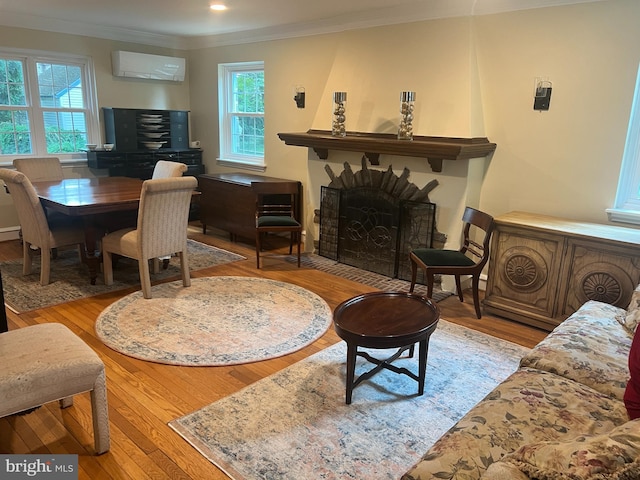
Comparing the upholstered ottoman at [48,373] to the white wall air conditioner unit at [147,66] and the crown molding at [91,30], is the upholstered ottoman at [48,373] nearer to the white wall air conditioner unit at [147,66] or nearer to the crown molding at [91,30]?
the crown molding at [91,30]

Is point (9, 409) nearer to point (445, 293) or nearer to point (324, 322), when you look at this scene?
point (324, 322)

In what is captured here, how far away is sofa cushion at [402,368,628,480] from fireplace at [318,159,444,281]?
2.31m

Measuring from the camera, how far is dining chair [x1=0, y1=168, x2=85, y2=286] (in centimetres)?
364

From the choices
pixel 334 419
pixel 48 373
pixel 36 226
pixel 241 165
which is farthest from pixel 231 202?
pixel 48 373

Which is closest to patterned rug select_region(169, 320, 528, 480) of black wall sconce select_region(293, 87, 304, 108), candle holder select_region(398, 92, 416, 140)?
candle holder select_region(398, 92, 416, 140)

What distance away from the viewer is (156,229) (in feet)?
12.0

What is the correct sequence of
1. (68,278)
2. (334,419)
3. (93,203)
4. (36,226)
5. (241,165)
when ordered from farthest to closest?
(241,165)
(68,278)
(36,226)
(93,203)
(334,419)

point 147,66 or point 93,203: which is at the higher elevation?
point 147,66

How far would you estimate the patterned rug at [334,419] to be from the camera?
6.56ft

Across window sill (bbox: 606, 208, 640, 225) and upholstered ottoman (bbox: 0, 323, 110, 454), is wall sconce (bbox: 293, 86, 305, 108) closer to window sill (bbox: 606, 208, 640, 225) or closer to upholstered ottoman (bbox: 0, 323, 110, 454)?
window sill (bbox: 606, 208, 640, 225)

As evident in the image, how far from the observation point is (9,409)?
175cm

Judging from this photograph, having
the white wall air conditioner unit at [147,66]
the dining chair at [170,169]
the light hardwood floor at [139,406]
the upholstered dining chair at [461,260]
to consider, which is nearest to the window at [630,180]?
the upholstered dining chair at [461,260]

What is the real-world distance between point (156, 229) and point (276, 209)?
177 cm

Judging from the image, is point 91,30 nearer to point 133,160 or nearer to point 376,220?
point 133,160
